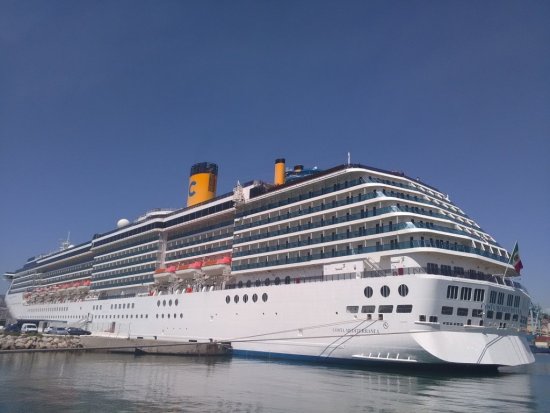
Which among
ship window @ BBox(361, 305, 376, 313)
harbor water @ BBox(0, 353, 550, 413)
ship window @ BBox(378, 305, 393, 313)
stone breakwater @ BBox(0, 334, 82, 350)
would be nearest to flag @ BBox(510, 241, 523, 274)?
harbor water @ BBox(0, 353, 550, 413)

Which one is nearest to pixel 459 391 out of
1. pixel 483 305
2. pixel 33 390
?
pixel 483 305

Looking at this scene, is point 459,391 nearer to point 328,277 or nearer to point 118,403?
point 328,277

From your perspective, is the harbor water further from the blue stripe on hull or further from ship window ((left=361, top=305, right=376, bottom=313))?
ship window ((left=361, top=305, right=376, bottom=313))

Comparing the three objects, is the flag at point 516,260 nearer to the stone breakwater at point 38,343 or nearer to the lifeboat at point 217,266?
the lifeboat at point 217,266

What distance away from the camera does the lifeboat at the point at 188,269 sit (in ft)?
132

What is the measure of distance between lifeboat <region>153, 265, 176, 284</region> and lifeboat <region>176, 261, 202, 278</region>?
944 mm

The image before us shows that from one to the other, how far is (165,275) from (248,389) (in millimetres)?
28044

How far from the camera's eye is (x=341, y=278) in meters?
27.9

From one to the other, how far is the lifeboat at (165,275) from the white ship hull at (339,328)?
375 cm

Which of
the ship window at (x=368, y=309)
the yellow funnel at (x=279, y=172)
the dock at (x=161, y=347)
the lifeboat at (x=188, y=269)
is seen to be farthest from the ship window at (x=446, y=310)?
the lifeboat at (x=188, y=269)

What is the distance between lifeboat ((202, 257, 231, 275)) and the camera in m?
37.7

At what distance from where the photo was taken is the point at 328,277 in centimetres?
2880

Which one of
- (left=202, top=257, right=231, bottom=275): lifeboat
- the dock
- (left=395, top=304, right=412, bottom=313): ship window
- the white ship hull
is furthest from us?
(left=202, top=257, right=231, bottom=275): lifeboat

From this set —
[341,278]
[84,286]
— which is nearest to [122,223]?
[84,286]
